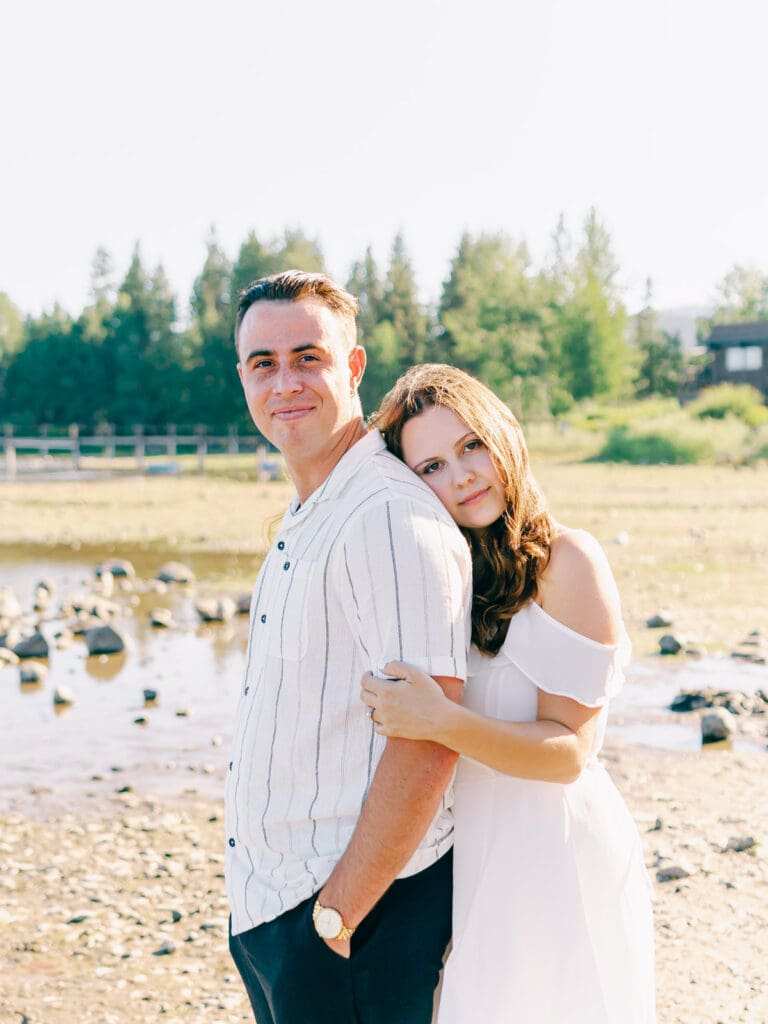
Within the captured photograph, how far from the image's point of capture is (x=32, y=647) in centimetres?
1147

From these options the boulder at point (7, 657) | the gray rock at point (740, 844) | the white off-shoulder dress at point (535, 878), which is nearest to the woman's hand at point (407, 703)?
the white off-shoulder dress at point (535, 878)

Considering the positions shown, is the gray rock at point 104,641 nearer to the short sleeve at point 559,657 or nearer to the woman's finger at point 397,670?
Result: the short sleeve at point 559,657

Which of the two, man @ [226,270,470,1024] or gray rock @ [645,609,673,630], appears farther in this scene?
gray rock @ [645,609,673,630]

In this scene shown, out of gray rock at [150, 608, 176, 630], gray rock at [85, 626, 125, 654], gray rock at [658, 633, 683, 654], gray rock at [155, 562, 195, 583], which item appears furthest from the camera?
gray rock at [155, 562, 195, 583]

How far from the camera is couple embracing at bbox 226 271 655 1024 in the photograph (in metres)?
2.27

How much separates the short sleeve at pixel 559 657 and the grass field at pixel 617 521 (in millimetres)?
8636

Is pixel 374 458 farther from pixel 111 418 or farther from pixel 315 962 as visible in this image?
pixel 111 418

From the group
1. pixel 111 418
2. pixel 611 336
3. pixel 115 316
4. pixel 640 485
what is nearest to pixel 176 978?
pixel 640 485

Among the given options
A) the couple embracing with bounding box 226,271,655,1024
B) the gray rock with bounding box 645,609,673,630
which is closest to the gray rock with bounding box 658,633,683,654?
the gray rock with bounding box 645,609,673,630

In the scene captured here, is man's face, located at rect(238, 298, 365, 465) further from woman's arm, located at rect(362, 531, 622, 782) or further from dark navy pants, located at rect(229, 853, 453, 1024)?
dark navy pants, located at rect(229, 853, 453, 1024)

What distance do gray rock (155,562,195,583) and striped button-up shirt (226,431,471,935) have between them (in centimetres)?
1381

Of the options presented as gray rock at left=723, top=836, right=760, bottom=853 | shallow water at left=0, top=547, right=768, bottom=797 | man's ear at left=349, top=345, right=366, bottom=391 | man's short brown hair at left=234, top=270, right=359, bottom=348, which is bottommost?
shallow water at left=0, top=547, right=768, bottom=797

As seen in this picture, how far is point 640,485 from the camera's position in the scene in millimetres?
28688

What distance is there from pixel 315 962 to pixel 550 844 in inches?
22.5
